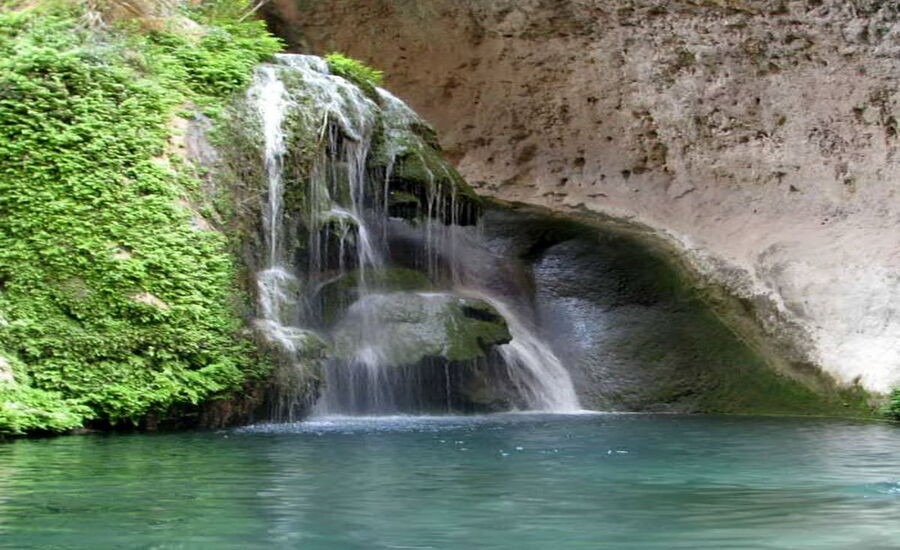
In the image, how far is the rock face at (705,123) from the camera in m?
15.3

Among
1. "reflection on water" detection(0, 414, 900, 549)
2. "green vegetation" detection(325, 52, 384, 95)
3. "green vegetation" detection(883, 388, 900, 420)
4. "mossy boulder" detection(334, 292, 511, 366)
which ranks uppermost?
"green vegetation" detection(325, 52, 384, 95)

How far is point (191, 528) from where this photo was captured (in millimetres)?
4738

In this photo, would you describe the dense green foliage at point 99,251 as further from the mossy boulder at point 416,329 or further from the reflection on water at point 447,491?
the mossy boulder at point 416,329

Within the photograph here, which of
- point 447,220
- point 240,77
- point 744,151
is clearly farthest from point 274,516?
point 744,151

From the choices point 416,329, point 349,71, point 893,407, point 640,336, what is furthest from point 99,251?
point 893,407

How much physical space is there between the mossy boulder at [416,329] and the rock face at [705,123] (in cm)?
382

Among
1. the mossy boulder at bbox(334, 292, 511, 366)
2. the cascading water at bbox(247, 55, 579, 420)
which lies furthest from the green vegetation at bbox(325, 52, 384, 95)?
the mossy boulder at bbox(334, 292, 511, 366)

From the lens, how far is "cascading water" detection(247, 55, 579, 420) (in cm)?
1259

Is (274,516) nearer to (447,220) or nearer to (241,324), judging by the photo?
(241,324)

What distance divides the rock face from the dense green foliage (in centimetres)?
689

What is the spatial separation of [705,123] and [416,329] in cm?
652

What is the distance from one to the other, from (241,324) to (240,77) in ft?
9.99

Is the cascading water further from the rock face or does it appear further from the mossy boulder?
the rock face

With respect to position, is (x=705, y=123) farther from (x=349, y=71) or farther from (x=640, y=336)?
(x=349, y=71)
